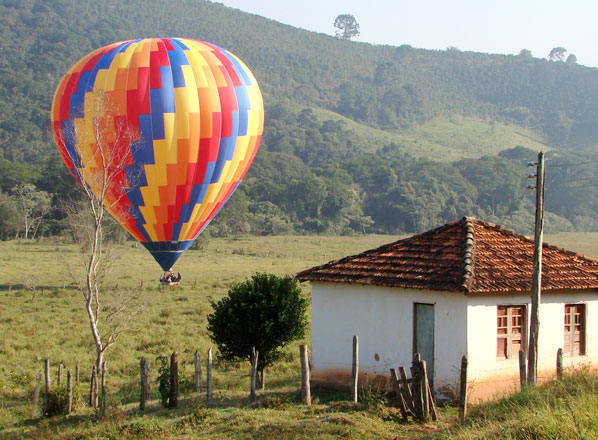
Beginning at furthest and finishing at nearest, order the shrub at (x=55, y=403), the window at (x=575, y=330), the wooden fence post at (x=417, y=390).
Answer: the window at (x=575, y=330), the shrub at (x=55, y=403), the wooden fence post at (x=417, y=390)

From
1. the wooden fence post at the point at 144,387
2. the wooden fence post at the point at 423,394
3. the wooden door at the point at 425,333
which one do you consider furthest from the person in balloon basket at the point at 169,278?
the wooden fence post at the point at 423,394

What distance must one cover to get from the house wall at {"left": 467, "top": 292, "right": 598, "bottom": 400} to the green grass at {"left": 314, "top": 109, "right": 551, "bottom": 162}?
139867mm

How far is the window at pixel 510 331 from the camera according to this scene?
19125mm

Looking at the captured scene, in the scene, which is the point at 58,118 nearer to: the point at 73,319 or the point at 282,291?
the point at 73,319

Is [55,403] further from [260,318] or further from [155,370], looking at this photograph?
[155,370]

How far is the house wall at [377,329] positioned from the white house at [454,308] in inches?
0.9

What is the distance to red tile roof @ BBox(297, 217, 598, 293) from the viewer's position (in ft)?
61.8

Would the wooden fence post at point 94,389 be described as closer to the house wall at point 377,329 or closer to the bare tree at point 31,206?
the house wall at point 377,329

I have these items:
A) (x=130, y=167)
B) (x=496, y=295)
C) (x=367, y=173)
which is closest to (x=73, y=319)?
(x=130, y=167)

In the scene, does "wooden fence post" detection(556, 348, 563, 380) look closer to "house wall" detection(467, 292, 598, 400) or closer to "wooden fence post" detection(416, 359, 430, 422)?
"house wall" detection(467, 292, 598, 400)

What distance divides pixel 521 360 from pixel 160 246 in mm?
19197

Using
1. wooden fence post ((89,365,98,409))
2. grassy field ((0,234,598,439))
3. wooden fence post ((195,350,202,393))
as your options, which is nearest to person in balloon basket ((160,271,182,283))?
grassy field ((0,234,598,439))

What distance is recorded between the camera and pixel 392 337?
19.7m

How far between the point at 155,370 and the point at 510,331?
1105 cm
